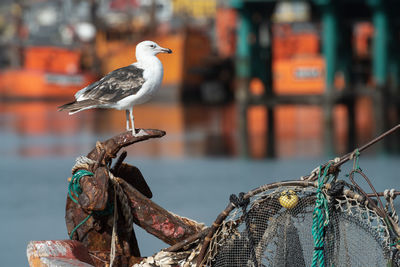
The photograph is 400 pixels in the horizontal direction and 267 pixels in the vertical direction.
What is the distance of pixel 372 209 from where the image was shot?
4.87 metres

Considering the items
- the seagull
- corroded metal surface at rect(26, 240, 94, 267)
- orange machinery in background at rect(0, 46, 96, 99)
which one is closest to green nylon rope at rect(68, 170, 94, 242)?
corroded metal surface at rect(26, 240, 94, 267)

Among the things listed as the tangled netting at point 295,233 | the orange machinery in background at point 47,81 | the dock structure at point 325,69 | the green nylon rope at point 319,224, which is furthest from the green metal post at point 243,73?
the orange machinery in background at point 47,81

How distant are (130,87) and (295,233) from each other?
52.6 inches

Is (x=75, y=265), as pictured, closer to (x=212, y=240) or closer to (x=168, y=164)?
(x=212, y=240)

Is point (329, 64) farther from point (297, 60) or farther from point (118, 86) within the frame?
point (297, 60)

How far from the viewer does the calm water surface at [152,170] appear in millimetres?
15344

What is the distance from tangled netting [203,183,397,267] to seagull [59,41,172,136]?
0.84 meters

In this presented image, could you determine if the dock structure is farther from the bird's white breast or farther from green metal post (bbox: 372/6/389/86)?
the bird's white breast

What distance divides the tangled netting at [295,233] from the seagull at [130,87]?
2.75 ft

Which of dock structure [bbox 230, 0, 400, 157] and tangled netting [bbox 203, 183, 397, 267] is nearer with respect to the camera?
tangled netting [bbox 203, 183, 397, 267]

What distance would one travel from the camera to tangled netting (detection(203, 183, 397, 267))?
193 inches

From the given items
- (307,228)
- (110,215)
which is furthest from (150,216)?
(307,228)

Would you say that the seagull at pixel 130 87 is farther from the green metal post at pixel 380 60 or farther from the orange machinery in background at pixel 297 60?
the orange machinery in background at pixel 297 60

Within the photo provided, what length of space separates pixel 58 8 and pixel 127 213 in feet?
258
